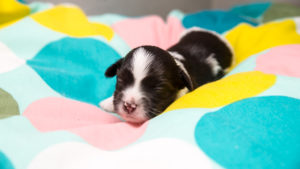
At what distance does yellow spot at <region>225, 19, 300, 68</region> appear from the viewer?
80.4 inches

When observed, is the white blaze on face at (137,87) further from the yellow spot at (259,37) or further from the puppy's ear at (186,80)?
the yellow spot at (259,37)

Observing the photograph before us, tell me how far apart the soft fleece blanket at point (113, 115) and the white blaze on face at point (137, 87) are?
0.10 meters

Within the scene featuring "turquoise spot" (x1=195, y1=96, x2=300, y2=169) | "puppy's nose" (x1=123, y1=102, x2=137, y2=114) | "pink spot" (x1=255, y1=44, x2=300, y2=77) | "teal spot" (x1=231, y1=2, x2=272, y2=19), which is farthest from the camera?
"teal spot" (x1=231, y1=2, x2=272, y2=19)

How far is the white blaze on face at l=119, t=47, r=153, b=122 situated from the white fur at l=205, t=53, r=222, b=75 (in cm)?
81

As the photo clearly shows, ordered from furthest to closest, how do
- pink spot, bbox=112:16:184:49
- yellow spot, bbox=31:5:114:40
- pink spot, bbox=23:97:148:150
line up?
pink spot, bbox=112:16:184:49 → yellow spot, bbox=31:5:114:40 → pink spot, bbox=23:97:148:150

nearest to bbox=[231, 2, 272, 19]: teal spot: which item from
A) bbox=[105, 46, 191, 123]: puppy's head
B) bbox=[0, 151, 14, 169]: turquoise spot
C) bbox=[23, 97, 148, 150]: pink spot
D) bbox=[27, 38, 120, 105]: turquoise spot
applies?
bbox=[27, 38, 120, 105]: turquoise spot

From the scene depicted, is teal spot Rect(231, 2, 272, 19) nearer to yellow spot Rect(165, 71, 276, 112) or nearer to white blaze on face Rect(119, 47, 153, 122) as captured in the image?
yellow spot Rect(165, 71, 276, 112)

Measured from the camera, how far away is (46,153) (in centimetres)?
100

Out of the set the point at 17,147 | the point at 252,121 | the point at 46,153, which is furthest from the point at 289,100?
the point at 17,147

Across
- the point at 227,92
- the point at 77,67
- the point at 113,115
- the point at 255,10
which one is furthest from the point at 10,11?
the point at 255,10

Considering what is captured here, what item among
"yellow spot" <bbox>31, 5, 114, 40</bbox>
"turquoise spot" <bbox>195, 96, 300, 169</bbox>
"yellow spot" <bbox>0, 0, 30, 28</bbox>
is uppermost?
"yellow spot" <bbox>0, 0, 30, 28</bbox>

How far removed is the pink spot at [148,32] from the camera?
247 cm

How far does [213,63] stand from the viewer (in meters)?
2.15

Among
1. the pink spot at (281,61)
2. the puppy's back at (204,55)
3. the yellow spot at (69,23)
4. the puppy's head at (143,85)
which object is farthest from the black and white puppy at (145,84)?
the yellow spot at (69,23)
